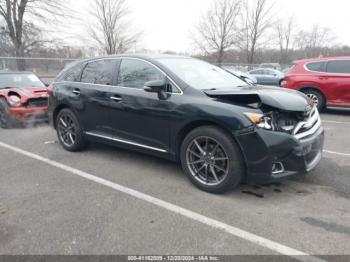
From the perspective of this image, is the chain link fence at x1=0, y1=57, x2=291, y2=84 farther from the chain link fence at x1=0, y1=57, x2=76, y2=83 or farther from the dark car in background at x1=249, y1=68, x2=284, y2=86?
the dark car in background at x1=249, y1=68, x2=284, y2=86

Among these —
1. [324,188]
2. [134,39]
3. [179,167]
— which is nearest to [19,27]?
[134,39]

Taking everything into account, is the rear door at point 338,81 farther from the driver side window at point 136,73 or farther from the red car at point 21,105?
the red car at point 21,105

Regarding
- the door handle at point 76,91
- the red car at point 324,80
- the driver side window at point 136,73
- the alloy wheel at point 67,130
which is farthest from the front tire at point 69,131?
the red car at point 324,80

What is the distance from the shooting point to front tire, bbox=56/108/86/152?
16.4 ft

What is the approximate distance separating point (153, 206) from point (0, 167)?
2.77 m

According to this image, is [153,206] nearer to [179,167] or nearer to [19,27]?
[179,167]

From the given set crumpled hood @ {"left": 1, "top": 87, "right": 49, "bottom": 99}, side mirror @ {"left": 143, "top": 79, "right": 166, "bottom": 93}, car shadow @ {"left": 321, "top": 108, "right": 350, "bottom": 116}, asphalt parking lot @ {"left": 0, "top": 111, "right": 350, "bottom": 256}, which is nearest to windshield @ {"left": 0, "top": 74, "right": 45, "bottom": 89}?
crumpled hood @ {"left": 1, "top": 87, "right": 49, "bottom": 99}

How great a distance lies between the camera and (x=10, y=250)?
2.51 m

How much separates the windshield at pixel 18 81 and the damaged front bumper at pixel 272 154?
667 centimetres

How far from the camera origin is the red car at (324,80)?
8.37 metres

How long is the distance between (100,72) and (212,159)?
7.92ft

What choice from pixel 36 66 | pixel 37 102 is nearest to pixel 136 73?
pixel 37 102

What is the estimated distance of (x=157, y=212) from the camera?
309 centimetres

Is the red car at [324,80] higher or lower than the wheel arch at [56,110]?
higher
